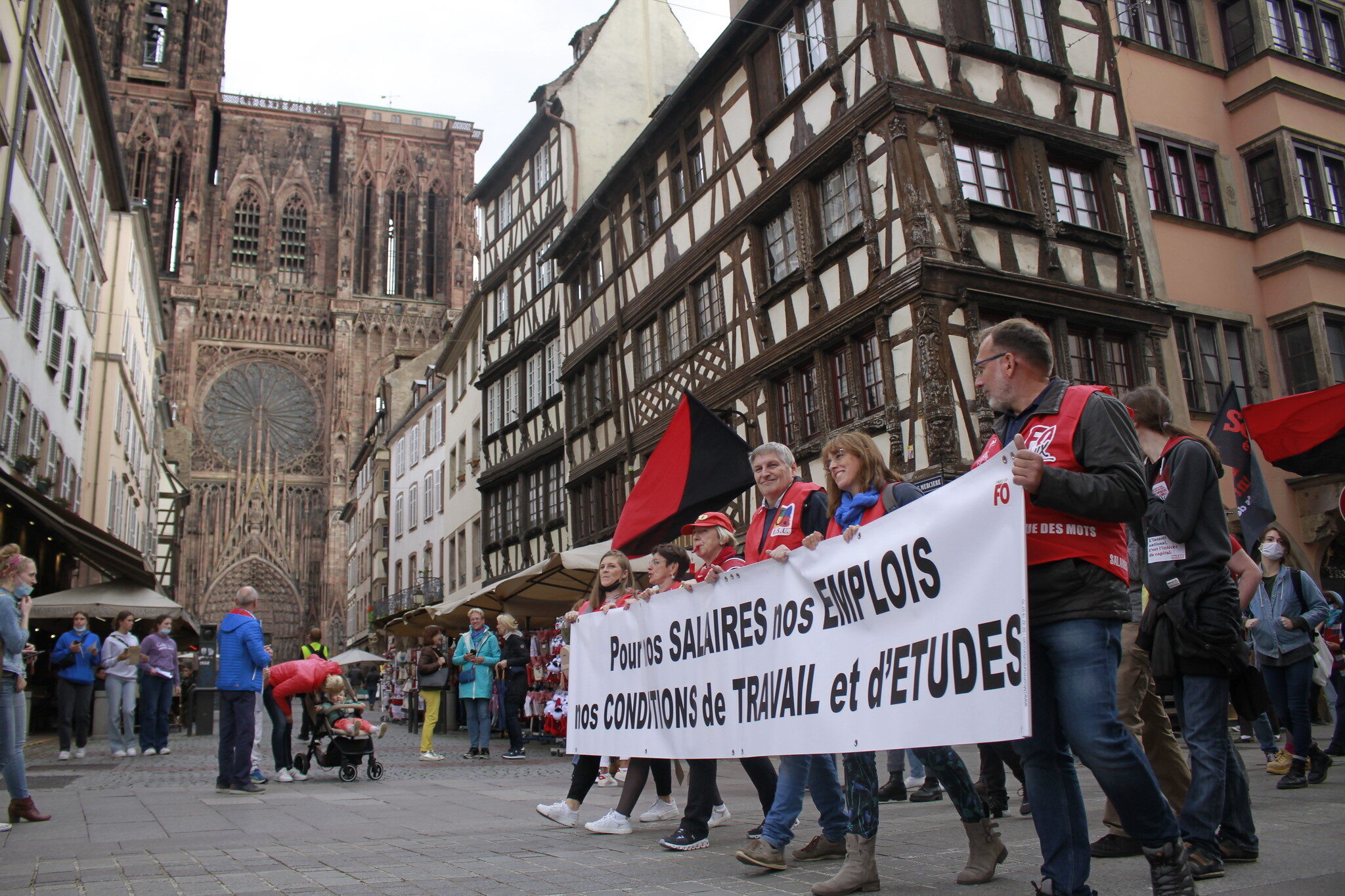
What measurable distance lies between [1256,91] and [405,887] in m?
18.2

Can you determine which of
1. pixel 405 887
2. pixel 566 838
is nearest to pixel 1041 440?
pixel 405 887

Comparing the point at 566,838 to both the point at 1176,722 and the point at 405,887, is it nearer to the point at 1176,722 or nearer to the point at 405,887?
the point at 405,887

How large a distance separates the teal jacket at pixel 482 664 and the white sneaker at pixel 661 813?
7013 mm

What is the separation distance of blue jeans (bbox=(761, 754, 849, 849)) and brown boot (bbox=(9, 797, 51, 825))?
4787 mm

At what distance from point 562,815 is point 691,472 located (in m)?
2.12

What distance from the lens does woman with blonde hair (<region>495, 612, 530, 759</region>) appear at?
42.5ft

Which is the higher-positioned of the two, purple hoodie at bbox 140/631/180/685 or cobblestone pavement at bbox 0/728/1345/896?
purple hoodie at bbox 140/631/180/685

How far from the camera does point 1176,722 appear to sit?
40.7 ft

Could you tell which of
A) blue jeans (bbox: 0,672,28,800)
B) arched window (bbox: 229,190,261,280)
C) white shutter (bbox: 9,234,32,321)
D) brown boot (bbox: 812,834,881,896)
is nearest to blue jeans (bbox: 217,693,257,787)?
blue jeans (bbox: 0,672,28,800)

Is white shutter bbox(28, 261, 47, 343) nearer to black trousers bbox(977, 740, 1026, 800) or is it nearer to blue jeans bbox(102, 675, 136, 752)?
blue jeans bbox(102, 675, 136, 752)

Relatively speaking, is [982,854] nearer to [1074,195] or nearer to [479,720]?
[479,720]

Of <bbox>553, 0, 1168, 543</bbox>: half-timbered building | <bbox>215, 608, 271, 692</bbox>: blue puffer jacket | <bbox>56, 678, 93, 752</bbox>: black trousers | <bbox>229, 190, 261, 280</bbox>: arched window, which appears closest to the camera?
<bbox>215, 608, 271, 692</bbox>: blue puffer jacket

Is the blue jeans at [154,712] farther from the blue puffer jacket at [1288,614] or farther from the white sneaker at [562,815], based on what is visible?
the blue puffer jacket at [1288,614]

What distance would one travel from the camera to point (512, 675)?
13.3 metres
